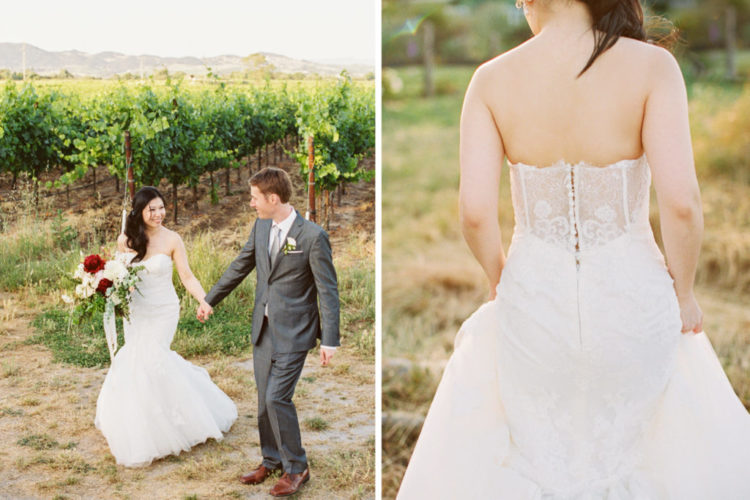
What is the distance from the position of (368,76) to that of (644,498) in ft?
6.61

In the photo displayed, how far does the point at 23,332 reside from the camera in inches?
122

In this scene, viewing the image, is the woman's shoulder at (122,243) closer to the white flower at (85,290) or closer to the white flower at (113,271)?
the white flower at (113,271)

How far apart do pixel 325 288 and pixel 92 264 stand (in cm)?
91

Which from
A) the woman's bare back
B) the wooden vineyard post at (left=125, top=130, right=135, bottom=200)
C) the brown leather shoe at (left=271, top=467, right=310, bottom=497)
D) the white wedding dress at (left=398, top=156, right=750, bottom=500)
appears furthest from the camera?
the wooden vineyard post at (left=125, top=130, right=135, bottom=200)

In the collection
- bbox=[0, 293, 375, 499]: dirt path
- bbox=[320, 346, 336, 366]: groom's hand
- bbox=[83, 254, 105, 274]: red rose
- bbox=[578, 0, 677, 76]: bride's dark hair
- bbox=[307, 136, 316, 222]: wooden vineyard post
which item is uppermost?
bbox=[578, 0, 677, 76]: bride's dark hair

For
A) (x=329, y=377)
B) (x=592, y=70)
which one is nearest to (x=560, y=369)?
(x=592, y=70)

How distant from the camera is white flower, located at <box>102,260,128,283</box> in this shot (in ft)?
9.87

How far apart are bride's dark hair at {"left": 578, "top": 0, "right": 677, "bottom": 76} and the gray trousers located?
5.60 ft

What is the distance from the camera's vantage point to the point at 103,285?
9.87 feet

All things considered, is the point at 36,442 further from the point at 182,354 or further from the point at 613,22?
the point at 613,22

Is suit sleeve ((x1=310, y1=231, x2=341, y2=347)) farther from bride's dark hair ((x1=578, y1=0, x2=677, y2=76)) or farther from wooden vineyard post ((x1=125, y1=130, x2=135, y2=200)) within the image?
bride's dark hair ((x1=578, y1=0, x2=677, y2=76))

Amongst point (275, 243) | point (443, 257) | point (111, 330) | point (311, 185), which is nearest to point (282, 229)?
point (275, 243)

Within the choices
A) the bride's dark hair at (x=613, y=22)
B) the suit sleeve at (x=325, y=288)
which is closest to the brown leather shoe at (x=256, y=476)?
the suit sleeve at (x=325, y=288)

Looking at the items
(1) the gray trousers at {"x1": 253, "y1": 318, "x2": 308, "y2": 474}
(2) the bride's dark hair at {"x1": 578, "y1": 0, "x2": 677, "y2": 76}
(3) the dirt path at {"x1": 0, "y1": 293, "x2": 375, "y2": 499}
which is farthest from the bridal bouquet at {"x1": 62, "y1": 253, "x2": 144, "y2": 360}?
(2) the bride's dark hair at {"x1": 578, "y1": 0, "x2": 677, "y2": 76}
